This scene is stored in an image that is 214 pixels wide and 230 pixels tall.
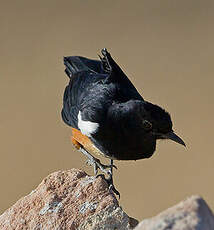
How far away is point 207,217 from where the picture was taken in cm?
212

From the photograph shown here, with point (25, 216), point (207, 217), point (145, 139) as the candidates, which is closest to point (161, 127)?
point (145, 139)

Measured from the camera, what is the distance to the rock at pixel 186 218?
2.01 meters

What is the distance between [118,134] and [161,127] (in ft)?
1.24

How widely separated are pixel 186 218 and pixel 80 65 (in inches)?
138

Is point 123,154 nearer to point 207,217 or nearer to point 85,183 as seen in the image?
point 85,183

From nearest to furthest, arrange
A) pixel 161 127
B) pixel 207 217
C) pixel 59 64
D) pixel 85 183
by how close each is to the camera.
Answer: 1. pixel 207 217
2. pixel 85 183
3. pixel 161 127
4. pixel 59 64

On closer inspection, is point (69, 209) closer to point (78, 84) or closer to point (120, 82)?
point (120, 82)

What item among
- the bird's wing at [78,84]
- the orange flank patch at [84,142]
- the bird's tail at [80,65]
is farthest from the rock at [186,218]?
the bird's tail at [80,65]

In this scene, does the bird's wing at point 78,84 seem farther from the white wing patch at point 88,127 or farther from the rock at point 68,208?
the rock at point 68,208

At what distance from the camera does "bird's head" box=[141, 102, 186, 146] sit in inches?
152

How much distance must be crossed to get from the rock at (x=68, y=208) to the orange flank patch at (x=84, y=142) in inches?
34.1

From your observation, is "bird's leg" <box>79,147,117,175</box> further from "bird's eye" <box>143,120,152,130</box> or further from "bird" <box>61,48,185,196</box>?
"bird's eye" <box>143,120,152,130</box>

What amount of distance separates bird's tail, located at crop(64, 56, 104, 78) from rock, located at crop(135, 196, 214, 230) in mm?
3111

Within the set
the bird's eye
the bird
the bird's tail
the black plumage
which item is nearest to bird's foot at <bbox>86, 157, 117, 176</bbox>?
the bird
